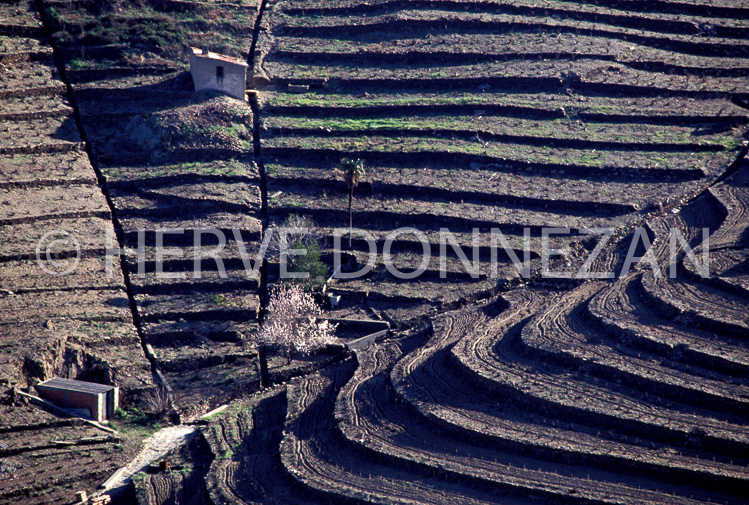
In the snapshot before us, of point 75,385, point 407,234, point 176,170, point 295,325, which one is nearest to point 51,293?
point 75,385

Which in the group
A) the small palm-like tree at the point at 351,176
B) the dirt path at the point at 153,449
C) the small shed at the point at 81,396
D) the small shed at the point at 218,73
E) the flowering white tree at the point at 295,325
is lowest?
the dirt path at the point at 153,449

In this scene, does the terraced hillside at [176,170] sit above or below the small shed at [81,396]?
above

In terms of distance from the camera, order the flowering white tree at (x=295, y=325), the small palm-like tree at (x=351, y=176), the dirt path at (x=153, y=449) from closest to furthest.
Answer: the dirt path at (x=153, y=449) < the flowering white tree at (x=295, y=325) < the small palm-like tree at (x=351, y=176)

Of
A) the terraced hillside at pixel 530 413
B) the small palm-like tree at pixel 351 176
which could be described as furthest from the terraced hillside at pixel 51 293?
the small palm-like tree at pixel 351 176

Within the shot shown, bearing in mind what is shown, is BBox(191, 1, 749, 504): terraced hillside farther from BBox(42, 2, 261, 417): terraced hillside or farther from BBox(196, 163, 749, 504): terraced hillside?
BBox(42, 2, 261, 417): terraced hillside

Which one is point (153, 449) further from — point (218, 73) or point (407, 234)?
point (218, 73)

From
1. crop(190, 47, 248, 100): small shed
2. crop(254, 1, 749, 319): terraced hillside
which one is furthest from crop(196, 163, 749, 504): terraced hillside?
crop(190, 47, 248, 100): small shed

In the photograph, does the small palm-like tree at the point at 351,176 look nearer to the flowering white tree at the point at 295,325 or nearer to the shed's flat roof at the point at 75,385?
the flowering white tree at the point at 295,325
